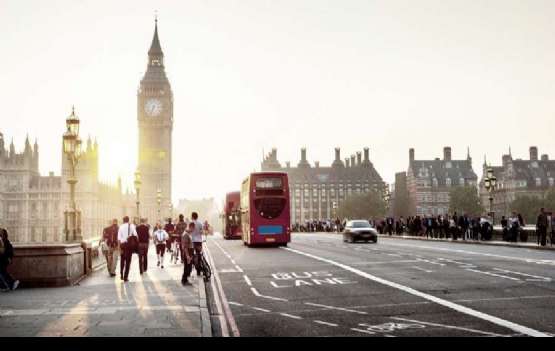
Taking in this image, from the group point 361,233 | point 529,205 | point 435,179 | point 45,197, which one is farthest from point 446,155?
point 361,233

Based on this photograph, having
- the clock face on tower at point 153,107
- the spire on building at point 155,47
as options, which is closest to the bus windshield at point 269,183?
the clock face on tower at point 153,107

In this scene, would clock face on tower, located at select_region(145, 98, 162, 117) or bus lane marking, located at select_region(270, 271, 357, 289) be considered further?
clock face on tower, located at select_region(145, 98, 162, 117)

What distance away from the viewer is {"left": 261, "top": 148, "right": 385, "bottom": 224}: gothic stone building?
6900 inches

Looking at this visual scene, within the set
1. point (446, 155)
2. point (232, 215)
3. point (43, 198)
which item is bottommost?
point (232, 215)

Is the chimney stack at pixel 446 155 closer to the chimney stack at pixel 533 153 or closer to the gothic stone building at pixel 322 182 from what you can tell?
the chimney stack at pixel 533 153

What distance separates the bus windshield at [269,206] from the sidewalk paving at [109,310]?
1885 centimetres

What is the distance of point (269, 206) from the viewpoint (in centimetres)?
3762

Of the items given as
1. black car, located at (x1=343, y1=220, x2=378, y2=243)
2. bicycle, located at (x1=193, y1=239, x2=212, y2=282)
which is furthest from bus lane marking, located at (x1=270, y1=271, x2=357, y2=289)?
black car, located at (x1=343, y1=220, x2=378, y2=243)

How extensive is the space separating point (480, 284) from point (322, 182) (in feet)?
526

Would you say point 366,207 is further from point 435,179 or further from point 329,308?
point 329,308

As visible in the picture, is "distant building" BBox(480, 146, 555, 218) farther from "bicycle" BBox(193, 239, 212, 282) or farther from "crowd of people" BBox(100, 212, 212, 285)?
"bicycle" BBox(193, 239, 212, 282)

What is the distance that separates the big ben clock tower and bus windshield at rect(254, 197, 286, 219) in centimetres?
12897

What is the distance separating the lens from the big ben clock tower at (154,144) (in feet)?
544
